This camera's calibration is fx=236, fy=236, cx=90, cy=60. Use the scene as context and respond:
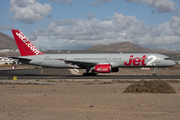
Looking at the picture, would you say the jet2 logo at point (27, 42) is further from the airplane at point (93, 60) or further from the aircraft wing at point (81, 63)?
the aircraft wing at point (81, 63)

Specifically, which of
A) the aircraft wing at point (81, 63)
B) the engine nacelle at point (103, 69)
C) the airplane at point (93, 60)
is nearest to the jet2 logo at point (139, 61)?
the airplane at point (93, 60)

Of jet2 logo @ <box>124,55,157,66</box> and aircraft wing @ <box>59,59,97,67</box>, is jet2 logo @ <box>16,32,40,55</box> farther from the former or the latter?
jet2 logo @ <box>124,55,157,66</box>

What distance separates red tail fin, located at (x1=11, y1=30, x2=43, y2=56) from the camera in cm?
4431

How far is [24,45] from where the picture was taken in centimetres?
4425

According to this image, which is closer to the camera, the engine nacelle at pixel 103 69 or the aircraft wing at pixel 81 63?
the engine nacelle at pixel 103 69

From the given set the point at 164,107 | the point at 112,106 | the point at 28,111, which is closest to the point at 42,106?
the point at 28,111

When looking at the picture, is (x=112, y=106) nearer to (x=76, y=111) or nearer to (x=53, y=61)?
(x=76, y=111)

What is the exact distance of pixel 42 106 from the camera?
1311 centimetres

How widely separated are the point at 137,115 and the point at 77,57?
32.8m

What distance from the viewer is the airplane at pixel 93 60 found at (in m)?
40.2

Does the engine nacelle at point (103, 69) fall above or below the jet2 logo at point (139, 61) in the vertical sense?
below

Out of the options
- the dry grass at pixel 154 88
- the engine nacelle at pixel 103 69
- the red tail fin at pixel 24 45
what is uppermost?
the red tail fin at pixel 24 45

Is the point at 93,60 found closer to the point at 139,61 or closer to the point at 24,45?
the point at 139,61

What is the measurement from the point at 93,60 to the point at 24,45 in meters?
13.4
